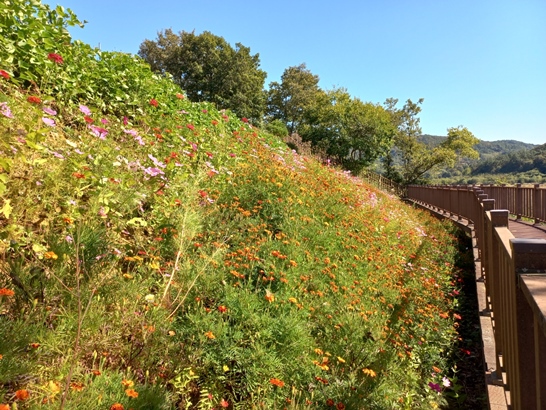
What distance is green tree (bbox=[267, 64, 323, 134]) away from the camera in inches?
1806

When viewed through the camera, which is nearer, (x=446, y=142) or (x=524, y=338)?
(x=524, y=338)

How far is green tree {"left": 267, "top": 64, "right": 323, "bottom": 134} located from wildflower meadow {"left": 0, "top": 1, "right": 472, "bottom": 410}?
4232cm

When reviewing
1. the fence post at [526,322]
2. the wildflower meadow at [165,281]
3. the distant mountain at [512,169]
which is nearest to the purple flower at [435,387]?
the wildflower meadow at [165,281]

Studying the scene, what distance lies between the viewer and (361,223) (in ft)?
18.9

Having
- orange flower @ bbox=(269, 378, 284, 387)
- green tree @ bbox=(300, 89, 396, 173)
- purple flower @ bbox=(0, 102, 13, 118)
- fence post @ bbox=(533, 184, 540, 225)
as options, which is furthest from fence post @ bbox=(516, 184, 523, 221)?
green tree @ bbox=(300, 89, 396, 173)

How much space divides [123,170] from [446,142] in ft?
145

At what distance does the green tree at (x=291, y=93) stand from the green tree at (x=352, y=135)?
21.9 meters

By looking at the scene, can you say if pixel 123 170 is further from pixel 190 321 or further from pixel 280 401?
pixel 280 401

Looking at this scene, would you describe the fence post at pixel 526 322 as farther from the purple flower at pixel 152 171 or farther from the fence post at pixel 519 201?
the fence post at pixel 519 201

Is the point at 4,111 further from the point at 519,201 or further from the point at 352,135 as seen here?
the point at 352,135

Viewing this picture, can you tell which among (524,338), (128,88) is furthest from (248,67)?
(524,338)

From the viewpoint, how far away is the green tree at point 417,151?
38.5 metres

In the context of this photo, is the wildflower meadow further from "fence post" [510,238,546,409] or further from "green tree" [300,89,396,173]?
"green tree" [300,89,396,173]

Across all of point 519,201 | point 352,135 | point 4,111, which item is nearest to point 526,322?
point 4,111
